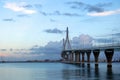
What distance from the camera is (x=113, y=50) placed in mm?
155000

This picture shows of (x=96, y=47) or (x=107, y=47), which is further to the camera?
(x=96, y=47)

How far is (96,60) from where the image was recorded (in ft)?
600

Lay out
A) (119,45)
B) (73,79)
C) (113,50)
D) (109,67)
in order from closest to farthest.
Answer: (73,79)
(119,45)
(113,50)
(109,67)

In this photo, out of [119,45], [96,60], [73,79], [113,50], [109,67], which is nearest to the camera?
[73,79]

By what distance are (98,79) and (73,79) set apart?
6730mm

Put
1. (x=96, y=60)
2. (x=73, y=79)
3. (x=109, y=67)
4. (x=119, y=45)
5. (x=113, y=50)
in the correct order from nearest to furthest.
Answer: (x=73, y=79) < (x=119, y=45) < (x=113, y=50) < (x=109, y=67) < (x=96, y=60)

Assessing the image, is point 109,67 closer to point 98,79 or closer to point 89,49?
point 89,49

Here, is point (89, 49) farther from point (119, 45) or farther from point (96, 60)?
point (119, 45)

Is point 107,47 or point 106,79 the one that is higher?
point 107,47


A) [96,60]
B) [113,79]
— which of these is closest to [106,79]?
[113,79]

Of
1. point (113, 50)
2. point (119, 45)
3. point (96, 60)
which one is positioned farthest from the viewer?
point (96, 60)

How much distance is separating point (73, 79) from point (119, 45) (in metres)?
62.0

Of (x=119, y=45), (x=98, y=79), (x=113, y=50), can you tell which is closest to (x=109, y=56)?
(x=113, y=50)

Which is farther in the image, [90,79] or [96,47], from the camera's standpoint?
[96,47]
